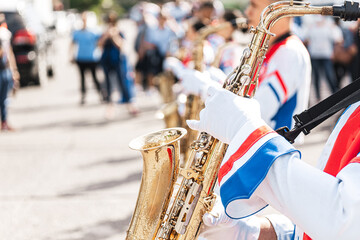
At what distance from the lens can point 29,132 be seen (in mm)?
7641

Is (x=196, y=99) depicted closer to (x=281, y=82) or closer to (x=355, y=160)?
(x=281, y=82)

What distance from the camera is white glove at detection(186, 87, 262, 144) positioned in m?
1.48

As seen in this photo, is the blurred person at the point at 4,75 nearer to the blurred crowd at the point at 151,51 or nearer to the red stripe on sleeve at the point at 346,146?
the blurred crowd at the point at 151,51

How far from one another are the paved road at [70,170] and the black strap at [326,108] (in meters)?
2.59

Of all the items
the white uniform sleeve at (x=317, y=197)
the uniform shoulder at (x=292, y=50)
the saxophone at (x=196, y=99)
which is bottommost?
the saxophone at (x=196, y=99)

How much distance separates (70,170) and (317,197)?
4.68 metres

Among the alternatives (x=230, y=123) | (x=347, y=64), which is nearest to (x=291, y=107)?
(x=230, y=123)

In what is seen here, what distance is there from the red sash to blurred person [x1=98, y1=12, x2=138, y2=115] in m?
7.57

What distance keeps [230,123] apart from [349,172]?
0.37 metres

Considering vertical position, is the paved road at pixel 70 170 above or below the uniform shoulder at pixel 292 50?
below

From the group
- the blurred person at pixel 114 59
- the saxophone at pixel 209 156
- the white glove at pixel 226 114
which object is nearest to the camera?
the white glove at pixel 226 114

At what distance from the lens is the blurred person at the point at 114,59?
891 cm

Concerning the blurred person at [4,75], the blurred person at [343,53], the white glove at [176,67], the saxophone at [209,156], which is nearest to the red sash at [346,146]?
the saxophone at [209,156]

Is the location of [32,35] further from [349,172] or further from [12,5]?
[349,172]
